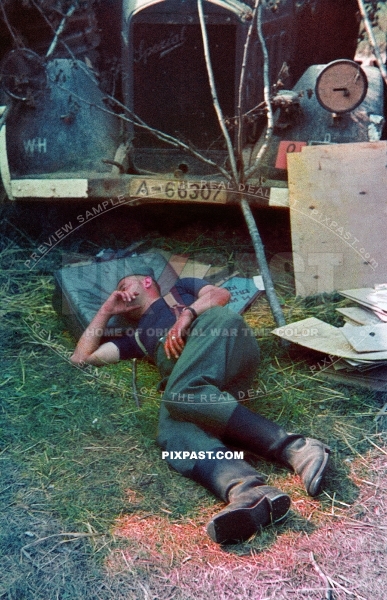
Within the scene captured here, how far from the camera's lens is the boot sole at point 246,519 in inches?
78.1

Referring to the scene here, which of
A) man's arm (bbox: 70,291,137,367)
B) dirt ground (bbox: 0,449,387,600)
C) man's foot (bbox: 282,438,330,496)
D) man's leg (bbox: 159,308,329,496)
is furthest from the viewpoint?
man's arm (bbox: 70,291,137,367)

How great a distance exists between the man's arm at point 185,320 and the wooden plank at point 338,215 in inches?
33.7

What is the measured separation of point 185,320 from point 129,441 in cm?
57

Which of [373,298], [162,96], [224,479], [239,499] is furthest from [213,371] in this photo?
[162,96]

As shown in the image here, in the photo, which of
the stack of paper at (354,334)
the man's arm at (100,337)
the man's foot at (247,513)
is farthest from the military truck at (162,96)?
the man's foot at (247,513)

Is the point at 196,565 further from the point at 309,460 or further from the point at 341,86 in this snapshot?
the point at 341,86

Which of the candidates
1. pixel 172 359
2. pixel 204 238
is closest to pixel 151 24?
pixel 204 238

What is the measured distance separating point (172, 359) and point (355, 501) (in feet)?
3.13

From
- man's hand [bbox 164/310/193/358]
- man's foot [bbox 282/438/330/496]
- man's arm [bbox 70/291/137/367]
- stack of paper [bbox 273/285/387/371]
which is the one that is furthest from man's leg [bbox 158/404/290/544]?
stack of paper [bbox 273/285/387/371]

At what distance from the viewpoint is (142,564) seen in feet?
6.48

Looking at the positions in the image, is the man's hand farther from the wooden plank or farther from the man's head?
the wooden plank

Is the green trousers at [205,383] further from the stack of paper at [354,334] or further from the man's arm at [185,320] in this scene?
the stack of paper at [354,334]

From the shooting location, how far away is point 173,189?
3760 millimetres

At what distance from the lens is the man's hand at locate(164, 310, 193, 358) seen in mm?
2686
